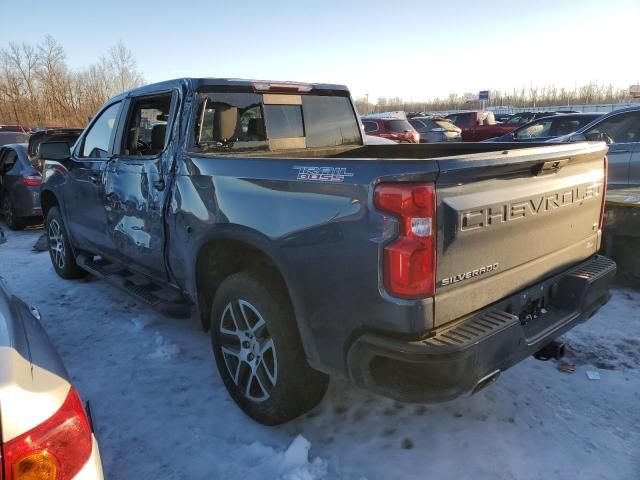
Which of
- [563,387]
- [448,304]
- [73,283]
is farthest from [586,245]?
[73,283]

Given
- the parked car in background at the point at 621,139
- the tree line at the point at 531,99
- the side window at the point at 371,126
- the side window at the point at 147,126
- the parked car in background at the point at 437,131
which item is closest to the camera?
the side window at the point at 147,126

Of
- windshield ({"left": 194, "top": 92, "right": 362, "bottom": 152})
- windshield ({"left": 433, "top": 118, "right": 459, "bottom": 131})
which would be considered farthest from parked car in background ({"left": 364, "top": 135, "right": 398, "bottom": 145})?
windshield ({"left": 433, "top": 118, "right": 459, "bottom": 131})

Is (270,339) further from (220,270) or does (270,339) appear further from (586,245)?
(586,245)

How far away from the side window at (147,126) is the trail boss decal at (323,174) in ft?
5.78

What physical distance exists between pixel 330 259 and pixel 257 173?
72 centimetres

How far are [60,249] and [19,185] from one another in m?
3.70

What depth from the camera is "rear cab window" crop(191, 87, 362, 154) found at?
11.3 ft

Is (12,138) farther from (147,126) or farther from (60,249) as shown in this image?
(147,126)

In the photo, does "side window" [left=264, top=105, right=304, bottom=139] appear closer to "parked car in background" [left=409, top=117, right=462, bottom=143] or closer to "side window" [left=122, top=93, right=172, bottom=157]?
"side window" [left=122, top=93, right=172, bottom=157]

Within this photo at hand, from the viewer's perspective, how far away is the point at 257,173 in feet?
8.70

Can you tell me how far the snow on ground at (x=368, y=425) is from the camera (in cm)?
253

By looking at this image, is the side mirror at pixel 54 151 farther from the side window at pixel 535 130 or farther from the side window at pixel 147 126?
the side window at pixel 535 130

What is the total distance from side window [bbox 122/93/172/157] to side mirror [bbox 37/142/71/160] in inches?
41.6

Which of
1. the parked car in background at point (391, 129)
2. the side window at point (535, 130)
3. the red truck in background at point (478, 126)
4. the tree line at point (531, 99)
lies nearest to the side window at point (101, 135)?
the side window at point (535, 130)
